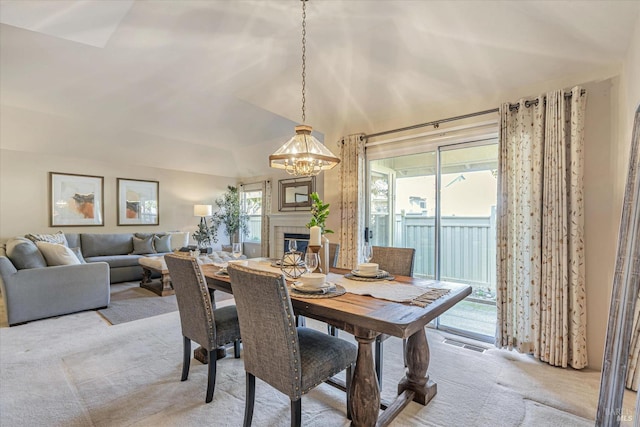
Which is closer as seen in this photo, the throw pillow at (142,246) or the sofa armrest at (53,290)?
the sofa armrest at (53,290)

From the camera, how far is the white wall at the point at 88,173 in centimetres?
498

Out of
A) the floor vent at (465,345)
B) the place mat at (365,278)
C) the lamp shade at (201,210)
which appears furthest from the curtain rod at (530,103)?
the lamp shade at (201,210)

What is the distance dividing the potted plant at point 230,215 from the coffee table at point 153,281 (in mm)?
2587

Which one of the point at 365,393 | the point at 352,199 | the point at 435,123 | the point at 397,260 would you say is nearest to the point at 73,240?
the point at 352,199

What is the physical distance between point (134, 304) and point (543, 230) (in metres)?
4.82

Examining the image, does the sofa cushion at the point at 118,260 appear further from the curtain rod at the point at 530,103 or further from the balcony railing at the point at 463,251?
the curtain rod at the point at 530,103

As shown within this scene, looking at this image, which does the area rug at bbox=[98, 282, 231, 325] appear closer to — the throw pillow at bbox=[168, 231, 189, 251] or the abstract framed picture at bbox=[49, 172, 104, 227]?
the throw pillow at bbox=[168, 231, 189, 251]

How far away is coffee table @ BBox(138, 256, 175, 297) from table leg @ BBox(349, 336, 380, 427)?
3734mm

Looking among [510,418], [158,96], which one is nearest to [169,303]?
[158,96]

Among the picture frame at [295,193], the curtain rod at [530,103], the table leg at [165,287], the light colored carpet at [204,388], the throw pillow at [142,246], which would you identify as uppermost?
the curtain rod at [530,103]

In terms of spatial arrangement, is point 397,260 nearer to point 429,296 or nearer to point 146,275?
point 429,296

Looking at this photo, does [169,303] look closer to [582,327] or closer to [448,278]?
[448,278]

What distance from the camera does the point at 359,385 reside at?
5.36 feet

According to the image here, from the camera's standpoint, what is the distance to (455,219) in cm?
361
